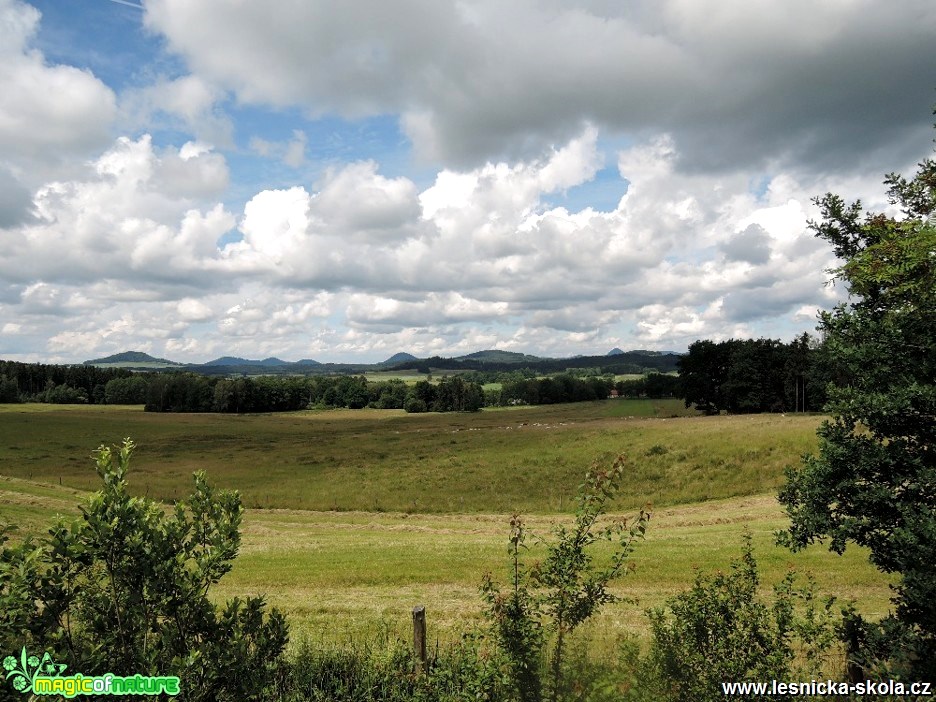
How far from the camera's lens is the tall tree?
287 inches

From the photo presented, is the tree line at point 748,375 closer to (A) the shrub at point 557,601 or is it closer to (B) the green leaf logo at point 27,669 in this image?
(A) the shrub at point 557,601

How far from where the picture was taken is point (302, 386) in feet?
579

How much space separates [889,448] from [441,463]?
45.9 metres

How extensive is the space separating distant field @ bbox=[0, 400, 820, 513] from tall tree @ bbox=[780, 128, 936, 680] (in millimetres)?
15617

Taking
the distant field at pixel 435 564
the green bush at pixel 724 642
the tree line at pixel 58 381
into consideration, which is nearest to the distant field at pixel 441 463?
the distant field at pixel 435 564

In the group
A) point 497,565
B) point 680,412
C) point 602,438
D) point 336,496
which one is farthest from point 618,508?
point 680,412

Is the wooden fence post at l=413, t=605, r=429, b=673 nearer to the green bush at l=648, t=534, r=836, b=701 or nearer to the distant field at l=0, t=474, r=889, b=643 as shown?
the distant field at l=0, t=474, r=889, b=643

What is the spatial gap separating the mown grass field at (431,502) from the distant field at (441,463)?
0.22 metres

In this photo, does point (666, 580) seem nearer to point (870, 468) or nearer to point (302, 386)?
point (870, 468)

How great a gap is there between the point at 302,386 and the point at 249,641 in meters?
179

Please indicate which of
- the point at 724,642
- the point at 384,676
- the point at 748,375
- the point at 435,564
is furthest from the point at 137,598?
the point at 748,375

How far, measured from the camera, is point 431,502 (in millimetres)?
37750

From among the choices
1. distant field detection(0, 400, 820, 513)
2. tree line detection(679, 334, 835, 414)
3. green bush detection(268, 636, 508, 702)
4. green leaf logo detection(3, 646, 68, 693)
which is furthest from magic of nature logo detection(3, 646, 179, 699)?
tree line detection(679, 334, 835, 414)

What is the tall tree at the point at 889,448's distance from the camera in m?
7.29
